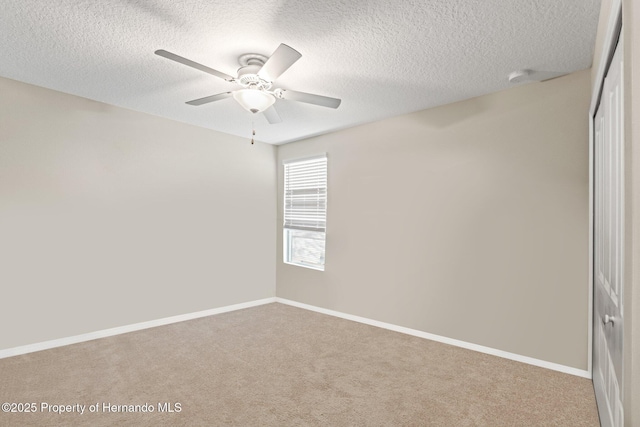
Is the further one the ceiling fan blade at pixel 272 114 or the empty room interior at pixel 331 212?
the ceiling fan blade at pixel 272 114

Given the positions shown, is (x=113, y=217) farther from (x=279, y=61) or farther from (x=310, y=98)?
(x=279, y=61)

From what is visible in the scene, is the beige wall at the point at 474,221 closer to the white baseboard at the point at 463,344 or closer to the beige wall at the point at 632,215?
the white baseboard at the point at 463,344

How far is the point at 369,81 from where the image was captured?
9.81 feet

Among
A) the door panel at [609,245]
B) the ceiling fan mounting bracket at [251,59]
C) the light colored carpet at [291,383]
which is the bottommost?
the light colored carpet at [291,383]

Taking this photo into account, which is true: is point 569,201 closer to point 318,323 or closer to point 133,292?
point 318,323

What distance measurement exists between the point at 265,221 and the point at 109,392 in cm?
310

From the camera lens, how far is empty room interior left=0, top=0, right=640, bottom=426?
2.08m

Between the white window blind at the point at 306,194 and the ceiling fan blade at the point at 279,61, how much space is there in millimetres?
2451

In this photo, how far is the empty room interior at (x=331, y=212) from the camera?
2080 millimetres

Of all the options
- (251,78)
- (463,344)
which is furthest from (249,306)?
(251,78)

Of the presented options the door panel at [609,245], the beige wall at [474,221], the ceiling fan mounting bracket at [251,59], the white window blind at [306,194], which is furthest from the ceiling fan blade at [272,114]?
the door panel at [609,245]

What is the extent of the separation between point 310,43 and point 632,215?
2067 millimetres

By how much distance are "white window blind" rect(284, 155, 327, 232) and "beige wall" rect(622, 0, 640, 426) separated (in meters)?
3.73

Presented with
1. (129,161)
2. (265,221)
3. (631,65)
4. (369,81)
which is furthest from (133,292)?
(631,65)
